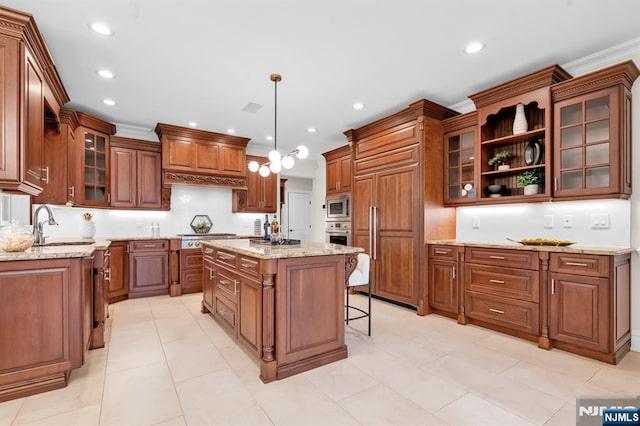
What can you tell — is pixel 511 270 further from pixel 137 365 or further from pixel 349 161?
pixel 137 365

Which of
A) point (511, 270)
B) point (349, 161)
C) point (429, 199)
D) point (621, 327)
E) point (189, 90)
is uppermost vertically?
point (189, 90)

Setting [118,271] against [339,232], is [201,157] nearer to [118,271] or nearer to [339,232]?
[118,271]

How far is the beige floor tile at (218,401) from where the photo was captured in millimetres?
1779

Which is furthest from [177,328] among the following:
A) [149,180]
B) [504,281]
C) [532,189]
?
[532,189]

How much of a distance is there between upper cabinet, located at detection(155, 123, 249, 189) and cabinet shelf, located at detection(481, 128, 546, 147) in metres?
3.94

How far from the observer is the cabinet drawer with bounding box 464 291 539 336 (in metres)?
2.88

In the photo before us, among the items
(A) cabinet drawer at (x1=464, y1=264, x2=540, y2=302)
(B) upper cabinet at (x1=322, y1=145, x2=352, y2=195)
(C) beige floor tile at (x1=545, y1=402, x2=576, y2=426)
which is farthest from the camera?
(B) upper cabinet at (x1=322, y1=145, x2=352, y2=195)

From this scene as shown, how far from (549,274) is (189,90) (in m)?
4.25

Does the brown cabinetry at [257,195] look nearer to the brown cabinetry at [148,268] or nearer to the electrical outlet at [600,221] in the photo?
the brown cabinetry at [148,268]

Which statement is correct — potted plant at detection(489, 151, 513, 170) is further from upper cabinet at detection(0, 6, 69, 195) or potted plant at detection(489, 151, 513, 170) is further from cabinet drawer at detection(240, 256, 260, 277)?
upper cabinet at detection(0, 6, 69, 195)

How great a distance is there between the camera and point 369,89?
361 centimetres

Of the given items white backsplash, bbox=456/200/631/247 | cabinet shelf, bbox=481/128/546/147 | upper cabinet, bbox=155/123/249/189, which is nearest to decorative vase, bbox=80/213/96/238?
upper cabinet, bbox=155/123/249/189

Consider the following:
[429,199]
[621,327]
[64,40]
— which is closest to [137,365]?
[64,40]

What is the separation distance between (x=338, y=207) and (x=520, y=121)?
9.59 ft
